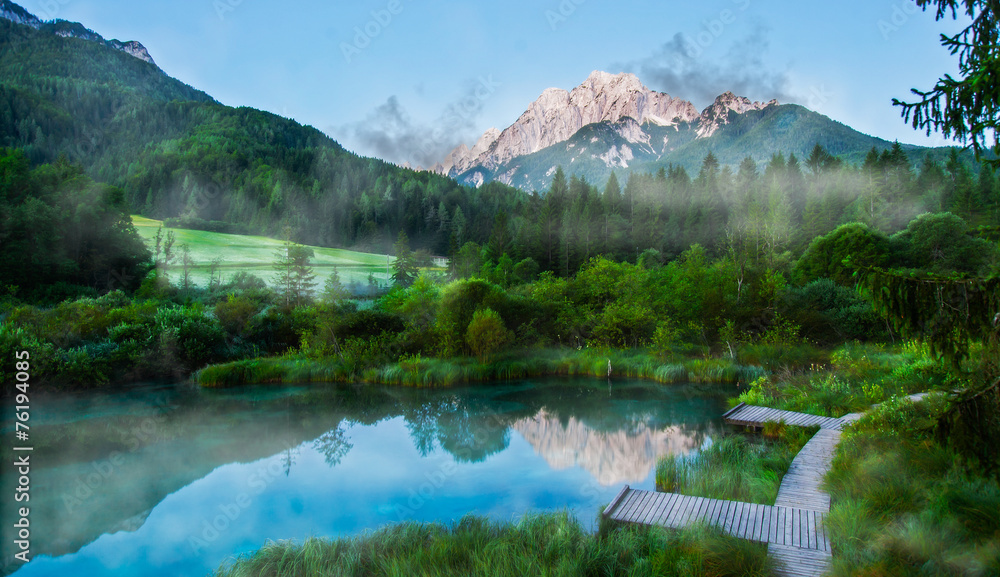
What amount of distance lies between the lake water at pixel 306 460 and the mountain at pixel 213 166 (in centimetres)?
3292

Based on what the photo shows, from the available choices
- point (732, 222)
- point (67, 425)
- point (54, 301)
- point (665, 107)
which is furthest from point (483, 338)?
point (665, 107)

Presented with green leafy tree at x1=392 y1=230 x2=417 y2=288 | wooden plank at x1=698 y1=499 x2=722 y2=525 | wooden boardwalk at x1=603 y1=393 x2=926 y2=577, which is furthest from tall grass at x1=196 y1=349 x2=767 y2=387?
green leafy tree at x1=392 y1=230 x2=417 y2=288

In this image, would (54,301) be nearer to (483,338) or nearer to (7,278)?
(7,278)

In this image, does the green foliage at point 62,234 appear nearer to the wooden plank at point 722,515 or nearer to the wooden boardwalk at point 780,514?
the wooden boardwalk at point 780,514

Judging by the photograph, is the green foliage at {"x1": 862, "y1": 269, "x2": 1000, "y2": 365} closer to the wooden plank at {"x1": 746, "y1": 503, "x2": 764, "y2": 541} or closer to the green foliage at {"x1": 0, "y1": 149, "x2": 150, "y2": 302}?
the wooden plank at {"x1": 746, "y1": 503, "x2": 764, "y2": 541}

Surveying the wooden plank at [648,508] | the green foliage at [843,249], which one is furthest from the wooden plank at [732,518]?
the green foliage at [843,249]

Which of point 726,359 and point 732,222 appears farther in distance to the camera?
point 732,222

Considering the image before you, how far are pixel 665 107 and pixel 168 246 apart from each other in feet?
627

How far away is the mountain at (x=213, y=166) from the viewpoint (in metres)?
50.2

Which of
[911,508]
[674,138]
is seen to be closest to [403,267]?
[911,508]

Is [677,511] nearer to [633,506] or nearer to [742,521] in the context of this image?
[633,506]

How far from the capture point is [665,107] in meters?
191

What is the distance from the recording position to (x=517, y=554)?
5867mm

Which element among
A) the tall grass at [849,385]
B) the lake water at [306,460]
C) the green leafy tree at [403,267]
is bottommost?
the lake water at [306,460]
